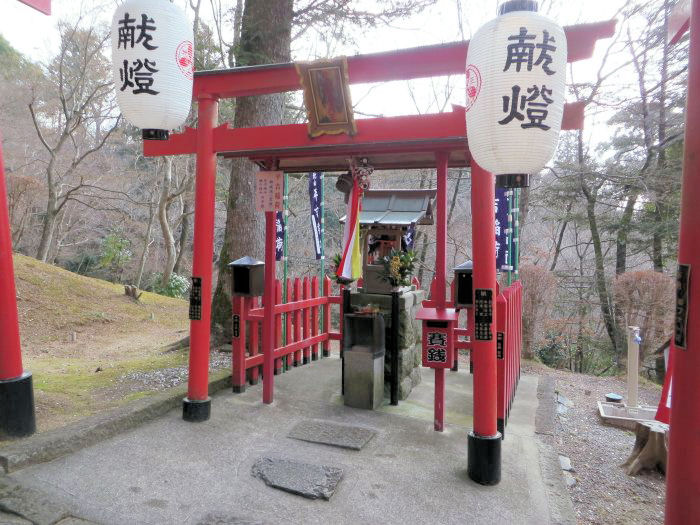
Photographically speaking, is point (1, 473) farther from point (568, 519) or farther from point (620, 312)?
point (620, 312)

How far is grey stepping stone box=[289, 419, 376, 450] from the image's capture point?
14.9ft

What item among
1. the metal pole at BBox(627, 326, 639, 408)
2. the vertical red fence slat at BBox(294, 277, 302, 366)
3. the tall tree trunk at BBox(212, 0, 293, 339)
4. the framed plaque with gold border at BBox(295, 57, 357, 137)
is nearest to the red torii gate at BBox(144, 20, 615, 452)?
the framed plaque with gold border at BBox(295, 57, 357, 137)

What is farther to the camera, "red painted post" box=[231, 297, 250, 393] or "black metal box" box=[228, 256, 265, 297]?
"red painted post" box=[231, 297, 250, 393]

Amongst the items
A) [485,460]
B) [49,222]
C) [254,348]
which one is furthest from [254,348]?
[49,222]

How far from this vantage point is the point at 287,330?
6742 mm

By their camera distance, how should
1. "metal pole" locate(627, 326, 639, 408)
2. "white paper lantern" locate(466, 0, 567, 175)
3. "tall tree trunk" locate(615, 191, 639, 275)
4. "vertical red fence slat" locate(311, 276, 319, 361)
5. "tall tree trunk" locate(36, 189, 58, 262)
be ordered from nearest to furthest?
"white paper lantern" locate(466, 0, 567, 175), "metal pole" locate(627, 326, 639, 408), "vertical red fence slat" locate(311, 276, 319, 361), "tall tree trunk" locate(615, 191, 639, 275), "tall tree trunk" locate(36, 189, 58, 262)

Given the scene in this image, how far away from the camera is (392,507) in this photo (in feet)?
11.4

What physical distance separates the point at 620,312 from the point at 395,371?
804 centimetres

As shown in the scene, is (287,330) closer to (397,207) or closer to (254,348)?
(254,348)

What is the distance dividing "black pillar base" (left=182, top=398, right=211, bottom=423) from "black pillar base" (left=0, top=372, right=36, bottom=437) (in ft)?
4.44

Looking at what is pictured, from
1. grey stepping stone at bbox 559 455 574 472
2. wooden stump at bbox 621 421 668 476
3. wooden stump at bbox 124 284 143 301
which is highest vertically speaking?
wooden stump at bbox 124 284 143 301

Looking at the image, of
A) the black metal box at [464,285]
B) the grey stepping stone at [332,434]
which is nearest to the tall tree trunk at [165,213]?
the black metal box at [464,285]

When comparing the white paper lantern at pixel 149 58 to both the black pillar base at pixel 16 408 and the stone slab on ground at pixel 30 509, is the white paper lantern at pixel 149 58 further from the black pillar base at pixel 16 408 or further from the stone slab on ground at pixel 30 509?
the stone slab on ground at pixel 30 509

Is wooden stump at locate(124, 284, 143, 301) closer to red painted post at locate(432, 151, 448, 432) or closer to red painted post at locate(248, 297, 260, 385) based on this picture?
red painted post at locate(248, 297, 260, 385)
